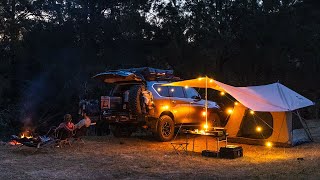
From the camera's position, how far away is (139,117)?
1150 centimetres

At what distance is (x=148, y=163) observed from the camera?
334 inches

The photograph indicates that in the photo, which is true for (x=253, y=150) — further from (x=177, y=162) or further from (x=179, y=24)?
(x=179, y=24)

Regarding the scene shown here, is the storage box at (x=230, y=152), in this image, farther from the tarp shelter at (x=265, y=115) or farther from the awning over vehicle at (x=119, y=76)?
the awning over vehicle at (x=119, y=76)

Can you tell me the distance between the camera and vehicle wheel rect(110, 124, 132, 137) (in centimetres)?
1315

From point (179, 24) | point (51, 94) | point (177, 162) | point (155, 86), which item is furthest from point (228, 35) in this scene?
point (177, 162)

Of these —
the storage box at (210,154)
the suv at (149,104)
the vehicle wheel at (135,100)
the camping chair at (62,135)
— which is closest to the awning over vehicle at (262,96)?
the suv at (149,104)

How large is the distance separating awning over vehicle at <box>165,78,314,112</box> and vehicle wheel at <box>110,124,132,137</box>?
2655 millimetres

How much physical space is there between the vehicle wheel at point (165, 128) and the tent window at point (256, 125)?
2.02m

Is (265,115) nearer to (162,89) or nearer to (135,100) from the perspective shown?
(162,89)

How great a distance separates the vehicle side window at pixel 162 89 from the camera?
39.0ft

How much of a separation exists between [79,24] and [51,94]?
16.7ft

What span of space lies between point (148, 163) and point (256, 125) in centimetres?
479

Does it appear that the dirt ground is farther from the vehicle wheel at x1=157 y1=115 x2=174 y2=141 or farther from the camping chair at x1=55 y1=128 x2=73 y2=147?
the vehicle wheel at x1=157 y1=115 x2=174 y2=141

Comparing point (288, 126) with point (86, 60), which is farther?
point (86, 60)
